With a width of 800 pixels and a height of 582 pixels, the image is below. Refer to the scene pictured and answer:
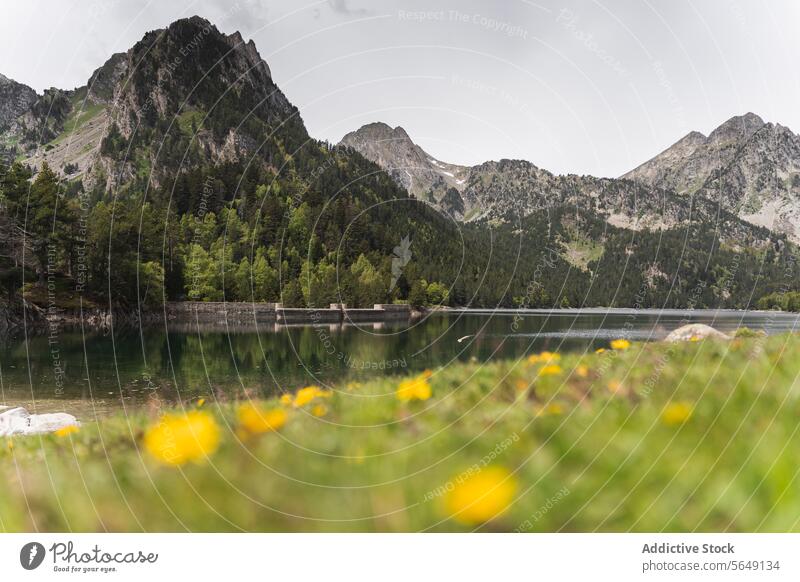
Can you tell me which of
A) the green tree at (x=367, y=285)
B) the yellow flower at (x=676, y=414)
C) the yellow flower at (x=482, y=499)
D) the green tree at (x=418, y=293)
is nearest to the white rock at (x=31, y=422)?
the yellow flower at (x=482, y=499)

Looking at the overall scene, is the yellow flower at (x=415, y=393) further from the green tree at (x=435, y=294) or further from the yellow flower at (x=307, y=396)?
the green tree at (x=435, y=294)

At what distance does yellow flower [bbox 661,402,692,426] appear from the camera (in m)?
2.37

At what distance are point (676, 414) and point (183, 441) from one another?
7.42ft

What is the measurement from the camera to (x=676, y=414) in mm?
2416

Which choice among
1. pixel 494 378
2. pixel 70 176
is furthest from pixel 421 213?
pixel 494 378

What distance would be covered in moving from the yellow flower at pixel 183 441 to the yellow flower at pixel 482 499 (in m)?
1.13

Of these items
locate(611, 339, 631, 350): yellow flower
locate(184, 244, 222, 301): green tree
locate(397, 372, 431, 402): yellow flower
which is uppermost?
locate(184, 244, 222, 301): green tree

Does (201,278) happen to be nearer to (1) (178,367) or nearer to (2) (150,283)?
(2) (150,283)

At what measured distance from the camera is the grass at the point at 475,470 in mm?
1982

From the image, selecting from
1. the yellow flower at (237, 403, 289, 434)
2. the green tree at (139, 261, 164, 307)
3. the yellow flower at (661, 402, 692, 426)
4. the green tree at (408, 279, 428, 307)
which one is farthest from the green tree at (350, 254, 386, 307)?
the yellow flower at (661, 402, 692, 426)

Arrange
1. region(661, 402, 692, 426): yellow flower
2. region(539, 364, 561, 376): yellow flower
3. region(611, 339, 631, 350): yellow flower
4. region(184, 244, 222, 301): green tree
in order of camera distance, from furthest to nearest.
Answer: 1. region(184, 244, 222, 301): green tree
2. region(611, 339, 631, 350): yellow flower
3. region(539, 364, 561, 376): yellow flower
4. region(661, 402, 692, 426): yellow flower

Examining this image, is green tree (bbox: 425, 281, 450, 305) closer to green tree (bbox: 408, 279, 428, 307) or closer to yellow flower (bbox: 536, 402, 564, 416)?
green tree (bbox: 408, 279, 428, 307)

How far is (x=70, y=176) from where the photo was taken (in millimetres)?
193500

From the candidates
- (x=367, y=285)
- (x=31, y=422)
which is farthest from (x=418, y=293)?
(x=31, y=422)
